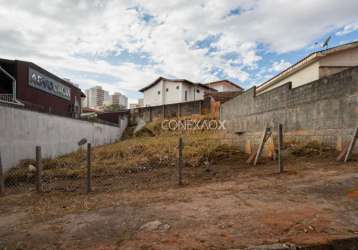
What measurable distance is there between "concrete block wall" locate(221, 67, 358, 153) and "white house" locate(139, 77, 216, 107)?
19506 mm

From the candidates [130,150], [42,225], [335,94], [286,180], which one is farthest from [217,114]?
[42,225]

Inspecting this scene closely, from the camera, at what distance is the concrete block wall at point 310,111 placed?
5.57 m

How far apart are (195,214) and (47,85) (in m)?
15.0

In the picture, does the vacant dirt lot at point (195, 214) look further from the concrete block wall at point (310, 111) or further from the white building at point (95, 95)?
the white building at point (95, 95)

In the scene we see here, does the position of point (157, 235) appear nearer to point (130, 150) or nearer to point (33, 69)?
point (130, 150)

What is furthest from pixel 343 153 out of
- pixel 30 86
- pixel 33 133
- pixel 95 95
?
pixel 95 95

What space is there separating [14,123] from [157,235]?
803cm

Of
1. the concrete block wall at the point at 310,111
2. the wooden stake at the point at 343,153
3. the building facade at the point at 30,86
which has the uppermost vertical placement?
the building facade at the point at 30,86

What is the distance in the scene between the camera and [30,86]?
1288 cm

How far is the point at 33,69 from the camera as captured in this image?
13.1m

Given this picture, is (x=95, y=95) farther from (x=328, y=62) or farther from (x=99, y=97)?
(x=328, y=62)

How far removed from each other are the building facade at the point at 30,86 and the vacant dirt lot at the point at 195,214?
7275 mm

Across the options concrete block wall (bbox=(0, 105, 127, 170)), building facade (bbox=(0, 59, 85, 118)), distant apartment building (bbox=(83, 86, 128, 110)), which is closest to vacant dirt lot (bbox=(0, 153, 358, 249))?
concrete block wall (bbox=(0, 105, 127, 170))

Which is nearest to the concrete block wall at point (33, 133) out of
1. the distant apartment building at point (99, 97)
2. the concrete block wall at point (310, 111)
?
the concrete block wall at point (310, 111)
